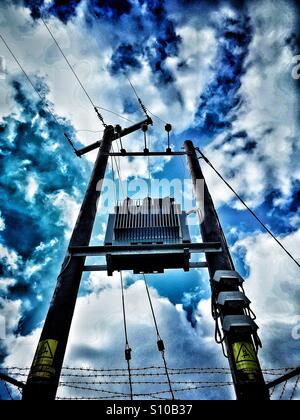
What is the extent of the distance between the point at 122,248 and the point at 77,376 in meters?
3.04

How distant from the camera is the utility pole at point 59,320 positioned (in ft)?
10.3

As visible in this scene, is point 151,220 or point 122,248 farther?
point 151,220

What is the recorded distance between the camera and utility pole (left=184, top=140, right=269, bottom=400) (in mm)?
3031

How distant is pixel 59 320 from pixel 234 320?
2672 millimetres

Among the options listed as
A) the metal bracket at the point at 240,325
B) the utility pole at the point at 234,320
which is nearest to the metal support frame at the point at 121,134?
the utility pole at the point at 234,320

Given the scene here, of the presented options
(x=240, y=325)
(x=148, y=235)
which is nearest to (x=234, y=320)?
(x=240, y=325)

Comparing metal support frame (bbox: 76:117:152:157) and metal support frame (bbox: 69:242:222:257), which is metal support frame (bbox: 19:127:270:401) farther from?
metal support frame (bbox: 76:117:152:157)

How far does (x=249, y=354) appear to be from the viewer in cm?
329

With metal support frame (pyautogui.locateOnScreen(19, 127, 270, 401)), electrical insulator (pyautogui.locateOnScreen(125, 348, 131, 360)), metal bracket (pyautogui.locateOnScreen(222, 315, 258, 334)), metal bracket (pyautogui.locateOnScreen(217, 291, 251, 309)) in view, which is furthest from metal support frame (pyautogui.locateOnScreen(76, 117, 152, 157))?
metal bracket (pyautogui.locateOnScreen(222, 315, 258, 334))

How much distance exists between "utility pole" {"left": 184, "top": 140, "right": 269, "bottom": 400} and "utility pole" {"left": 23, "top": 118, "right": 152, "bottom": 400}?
2.43m

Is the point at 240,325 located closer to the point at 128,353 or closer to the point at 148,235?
the point at 148,235
